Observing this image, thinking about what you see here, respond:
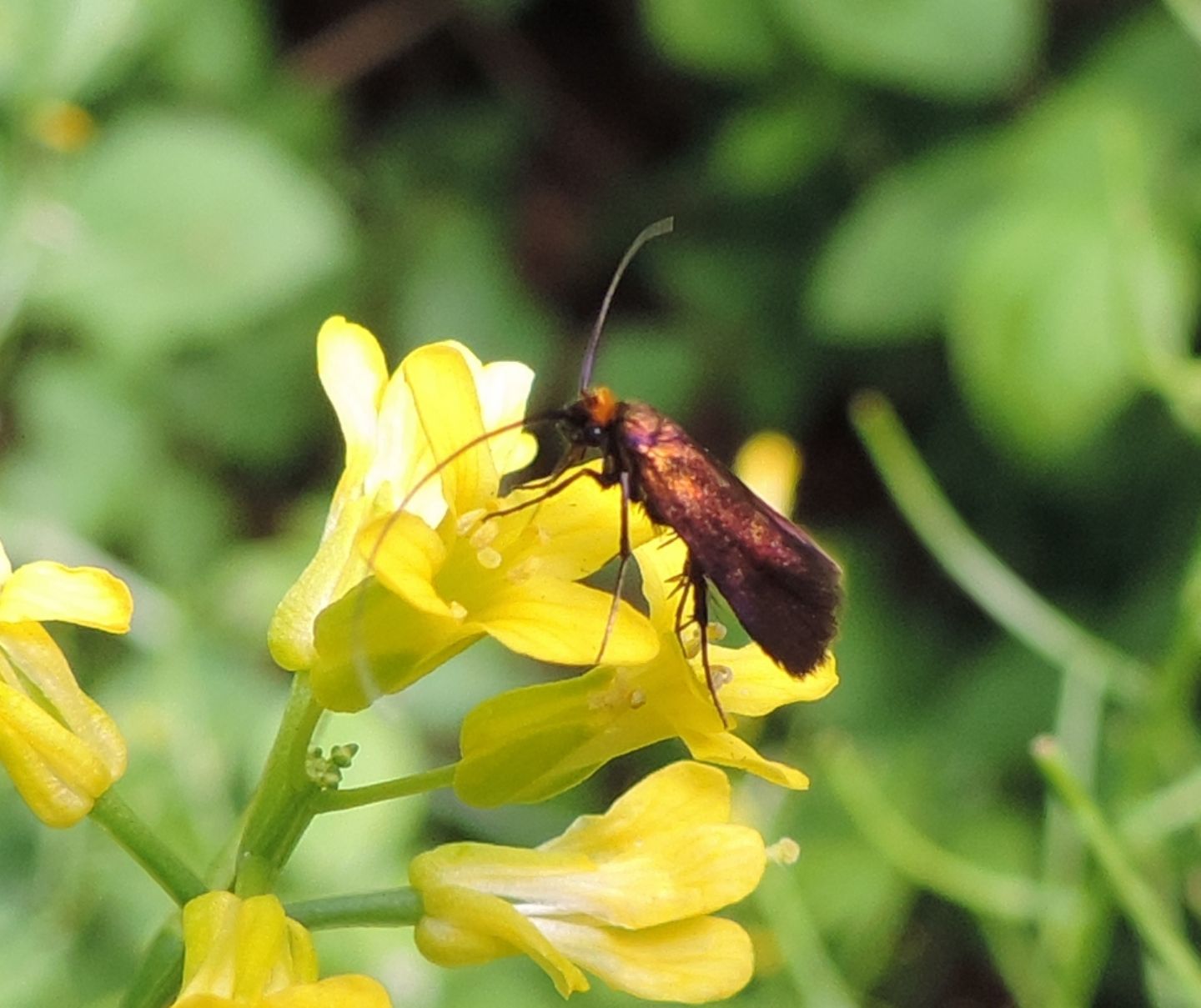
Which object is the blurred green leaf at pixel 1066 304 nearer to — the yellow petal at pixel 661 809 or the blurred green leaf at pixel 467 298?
the blurred green leaf at pixel 467 298

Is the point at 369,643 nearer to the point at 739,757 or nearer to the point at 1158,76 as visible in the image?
the point at 739,757

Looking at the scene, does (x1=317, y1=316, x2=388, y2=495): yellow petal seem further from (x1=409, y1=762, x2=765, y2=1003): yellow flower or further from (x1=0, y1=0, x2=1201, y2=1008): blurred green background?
(x1=0, y1=0, x2=1201, y2=1008): blurred green background

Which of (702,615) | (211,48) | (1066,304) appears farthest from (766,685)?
(211,48)

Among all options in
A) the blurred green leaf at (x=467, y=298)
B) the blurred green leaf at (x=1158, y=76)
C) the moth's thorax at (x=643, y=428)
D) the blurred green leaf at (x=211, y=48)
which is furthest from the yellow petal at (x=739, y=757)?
the blurred green leaf at (x=211, y=48)

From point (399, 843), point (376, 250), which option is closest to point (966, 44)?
point (376, 250)

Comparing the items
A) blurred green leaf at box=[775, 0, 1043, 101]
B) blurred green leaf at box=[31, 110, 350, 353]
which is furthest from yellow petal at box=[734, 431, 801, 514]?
blurred green leaf at box=[31, 110, 350, 353]

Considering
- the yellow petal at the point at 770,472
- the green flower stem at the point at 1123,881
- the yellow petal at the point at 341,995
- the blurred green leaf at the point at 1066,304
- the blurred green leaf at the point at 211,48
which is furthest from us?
the blurred green leaf at the point at 211,48

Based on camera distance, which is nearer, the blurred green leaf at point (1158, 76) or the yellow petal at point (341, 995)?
the yellow petal at point (341, 995)
